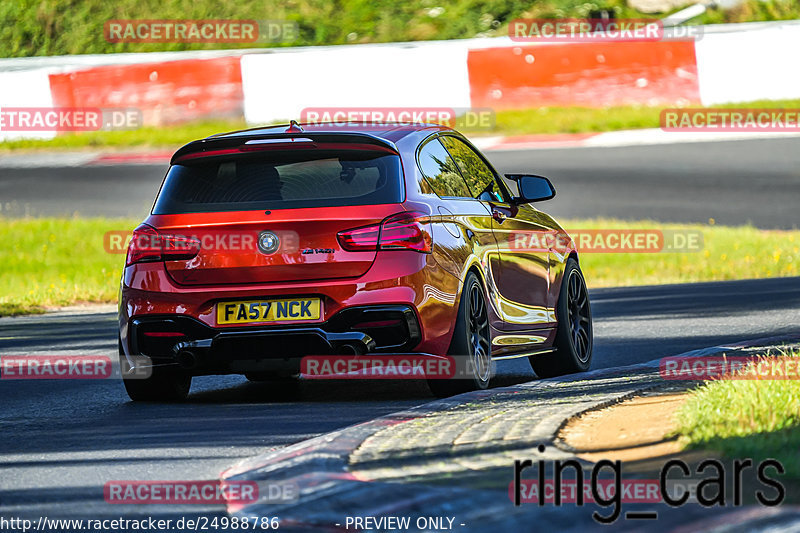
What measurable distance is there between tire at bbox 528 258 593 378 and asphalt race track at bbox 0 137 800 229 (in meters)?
12.4

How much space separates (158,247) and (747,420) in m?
3.81

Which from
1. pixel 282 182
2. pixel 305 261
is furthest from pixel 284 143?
pixel 305 261

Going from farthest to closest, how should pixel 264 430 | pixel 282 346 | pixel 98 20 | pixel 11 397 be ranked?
pixel 98 20, pixel 11 397, pixel 282 346, pixel 264 430

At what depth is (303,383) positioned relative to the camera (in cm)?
1105

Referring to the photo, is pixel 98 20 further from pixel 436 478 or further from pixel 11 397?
pixel 436 478

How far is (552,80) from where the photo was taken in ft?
104

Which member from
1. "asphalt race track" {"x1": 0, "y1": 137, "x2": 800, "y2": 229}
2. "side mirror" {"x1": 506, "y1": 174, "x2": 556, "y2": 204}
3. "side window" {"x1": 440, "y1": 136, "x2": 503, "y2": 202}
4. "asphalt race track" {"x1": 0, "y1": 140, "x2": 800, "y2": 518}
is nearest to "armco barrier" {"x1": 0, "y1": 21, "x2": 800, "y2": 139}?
"asphalt race track" {"x1": 0, "y1": 137, "x2": 800, "y2": 229}

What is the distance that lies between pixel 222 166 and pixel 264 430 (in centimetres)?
189

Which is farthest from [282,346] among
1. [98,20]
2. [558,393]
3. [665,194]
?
[98,20]

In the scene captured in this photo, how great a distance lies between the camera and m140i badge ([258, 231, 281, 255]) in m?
8.96

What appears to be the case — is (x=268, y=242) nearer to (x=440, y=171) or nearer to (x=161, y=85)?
(x=440, y=171)

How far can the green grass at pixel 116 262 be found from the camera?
20328 millimetres

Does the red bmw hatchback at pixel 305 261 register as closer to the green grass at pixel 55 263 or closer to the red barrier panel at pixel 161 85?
the green grass at pixel 55 263

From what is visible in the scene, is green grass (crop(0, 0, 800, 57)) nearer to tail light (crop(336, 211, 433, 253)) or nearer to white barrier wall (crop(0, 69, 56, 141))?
white barrier wall (crop(0, 69, 56, 141))
